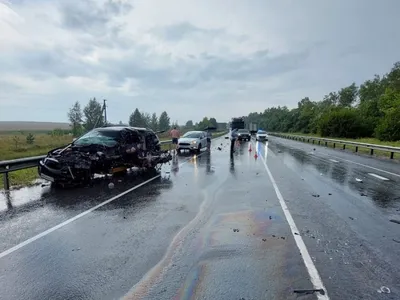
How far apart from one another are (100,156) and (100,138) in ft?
4.91

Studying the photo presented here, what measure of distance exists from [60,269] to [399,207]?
7717 mm

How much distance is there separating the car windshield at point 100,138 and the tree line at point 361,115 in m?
44.3

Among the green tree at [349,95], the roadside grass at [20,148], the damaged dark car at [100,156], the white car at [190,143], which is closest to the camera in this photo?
the damaged dark car at [100,156]

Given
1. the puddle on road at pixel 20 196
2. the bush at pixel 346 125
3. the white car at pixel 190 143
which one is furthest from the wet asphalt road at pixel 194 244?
the bush at pixel 346 125

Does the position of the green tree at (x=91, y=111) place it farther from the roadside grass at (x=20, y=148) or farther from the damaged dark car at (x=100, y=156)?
the damaged dark car at (x=100, y=156)

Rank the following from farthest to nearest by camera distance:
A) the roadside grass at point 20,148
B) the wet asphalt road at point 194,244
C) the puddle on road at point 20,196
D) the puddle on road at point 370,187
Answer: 1. the roadside grass at point 20,148
2. the puddle on road at point 370,187
3. the puddle on road at point 20,196
4. the wet asphalt road at point 194,244

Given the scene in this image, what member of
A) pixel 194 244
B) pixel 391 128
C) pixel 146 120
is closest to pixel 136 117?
pixel 146 120

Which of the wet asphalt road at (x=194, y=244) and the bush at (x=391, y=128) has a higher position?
the bush at (x=391, y=128)

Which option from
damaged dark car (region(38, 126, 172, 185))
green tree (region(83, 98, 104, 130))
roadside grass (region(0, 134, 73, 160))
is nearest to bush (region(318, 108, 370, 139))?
roadside grass (region(0, 134, 73, 160))

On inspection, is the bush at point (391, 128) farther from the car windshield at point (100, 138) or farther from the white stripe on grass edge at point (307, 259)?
the white stripe on grass edge at point (307, 259)

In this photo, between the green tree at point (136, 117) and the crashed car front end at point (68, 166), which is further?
the green tree at point (136, 117)

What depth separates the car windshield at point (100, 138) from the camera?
452 inches

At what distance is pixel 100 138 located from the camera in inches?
468

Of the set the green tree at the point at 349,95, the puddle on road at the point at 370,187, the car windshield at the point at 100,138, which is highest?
the green tree at the point at 349,95
